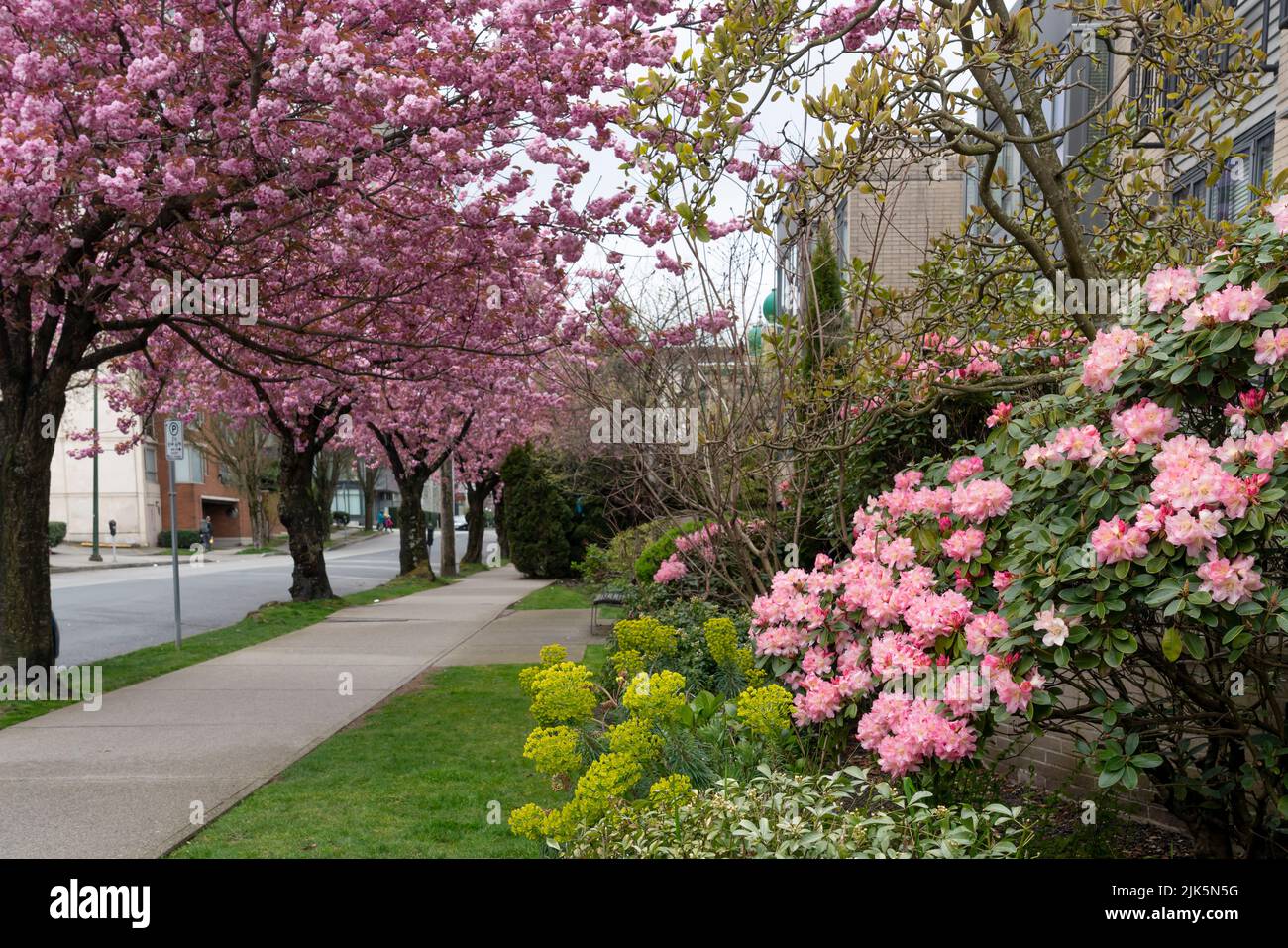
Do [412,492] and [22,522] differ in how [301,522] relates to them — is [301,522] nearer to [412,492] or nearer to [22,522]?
[412,492]

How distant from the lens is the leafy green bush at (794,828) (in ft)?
10.9

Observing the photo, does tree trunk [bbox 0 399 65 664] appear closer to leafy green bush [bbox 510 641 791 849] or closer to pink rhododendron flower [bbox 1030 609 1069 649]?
leafy green bush [bbox 510 641 791 849]

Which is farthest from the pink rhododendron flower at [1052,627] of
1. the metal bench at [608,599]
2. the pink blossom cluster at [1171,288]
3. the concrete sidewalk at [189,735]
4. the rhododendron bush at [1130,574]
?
the metal bench at [608,599]

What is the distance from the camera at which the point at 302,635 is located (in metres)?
14.2

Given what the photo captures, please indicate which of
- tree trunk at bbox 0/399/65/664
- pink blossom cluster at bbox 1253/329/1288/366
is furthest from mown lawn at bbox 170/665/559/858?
pink blossom cluster at bbox 1253/329/1288/366

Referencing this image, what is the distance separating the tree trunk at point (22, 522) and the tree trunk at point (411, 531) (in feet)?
56.4

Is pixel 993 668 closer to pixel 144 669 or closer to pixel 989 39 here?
pixel 989 39

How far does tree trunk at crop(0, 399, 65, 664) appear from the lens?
9609 millimetres

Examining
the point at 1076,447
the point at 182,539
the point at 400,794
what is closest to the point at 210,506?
the point at 182,539

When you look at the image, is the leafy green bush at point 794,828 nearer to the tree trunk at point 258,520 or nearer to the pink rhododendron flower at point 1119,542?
the pink rhododendron flower at point 1119,542

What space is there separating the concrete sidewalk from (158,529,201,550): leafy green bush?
39.3 meters

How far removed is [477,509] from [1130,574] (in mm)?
33271
